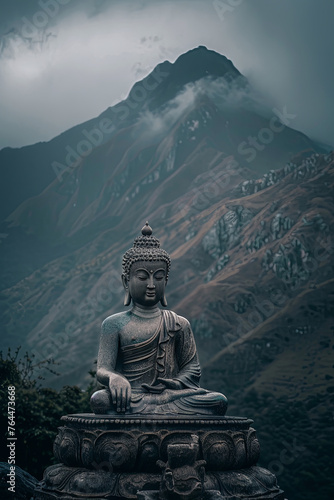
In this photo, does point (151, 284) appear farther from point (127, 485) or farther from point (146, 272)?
point (127, 485)

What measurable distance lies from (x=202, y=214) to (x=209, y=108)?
503 centimetres

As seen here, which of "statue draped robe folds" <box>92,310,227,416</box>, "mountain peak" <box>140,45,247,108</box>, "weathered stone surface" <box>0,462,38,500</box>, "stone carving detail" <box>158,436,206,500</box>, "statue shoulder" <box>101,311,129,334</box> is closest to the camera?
"stone carving detail" <box>158,436,206,500</box>

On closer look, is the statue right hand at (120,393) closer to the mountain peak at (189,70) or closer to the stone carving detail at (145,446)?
the stone carving detail at (145,446)

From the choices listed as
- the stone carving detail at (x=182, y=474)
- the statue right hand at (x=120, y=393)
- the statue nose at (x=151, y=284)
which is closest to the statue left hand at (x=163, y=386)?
the statue right hand at (x=120, y=393)

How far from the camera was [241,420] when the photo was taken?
695 centimetres

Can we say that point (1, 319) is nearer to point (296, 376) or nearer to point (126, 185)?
point (126, 185)

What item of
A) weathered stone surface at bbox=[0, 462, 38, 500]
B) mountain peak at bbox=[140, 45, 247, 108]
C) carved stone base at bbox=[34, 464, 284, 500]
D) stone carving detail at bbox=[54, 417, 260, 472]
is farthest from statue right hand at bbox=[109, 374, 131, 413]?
mountain peak at bbox=[140, 45, 247, 108]

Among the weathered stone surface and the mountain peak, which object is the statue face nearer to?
the weathered stone surface

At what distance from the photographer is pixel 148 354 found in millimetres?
8008

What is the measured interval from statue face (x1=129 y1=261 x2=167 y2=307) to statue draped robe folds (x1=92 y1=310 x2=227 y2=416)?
1.04 feet

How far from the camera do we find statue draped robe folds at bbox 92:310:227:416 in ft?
23.7

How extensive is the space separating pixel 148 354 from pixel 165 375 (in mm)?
343

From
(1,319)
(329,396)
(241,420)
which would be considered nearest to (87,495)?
(241,420)

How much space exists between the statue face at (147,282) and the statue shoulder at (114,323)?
1.00ft
